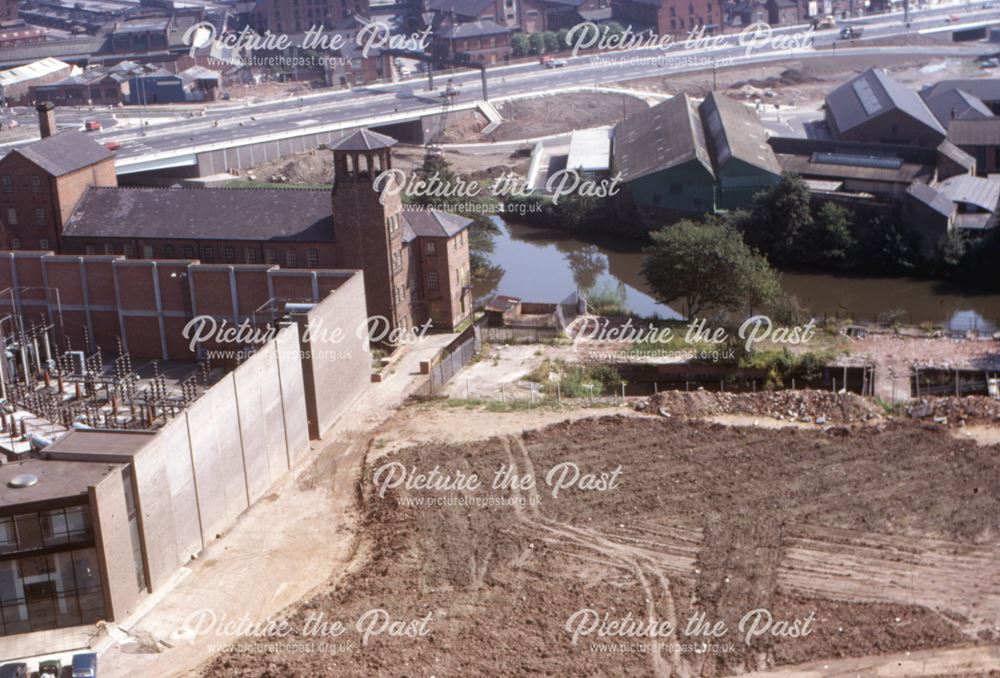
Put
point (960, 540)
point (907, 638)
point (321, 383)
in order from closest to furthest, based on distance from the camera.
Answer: point (907, 638) < point (960, 540) < point (321, 383)

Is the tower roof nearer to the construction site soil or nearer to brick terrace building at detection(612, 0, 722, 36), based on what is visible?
the construction site soil

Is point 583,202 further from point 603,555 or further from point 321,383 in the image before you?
point 603,555

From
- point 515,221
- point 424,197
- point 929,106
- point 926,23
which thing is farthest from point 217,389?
point 926,23

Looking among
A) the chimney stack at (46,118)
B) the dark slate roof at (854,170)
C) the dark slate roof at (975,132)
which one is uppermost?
the chimney stack at (46,118)

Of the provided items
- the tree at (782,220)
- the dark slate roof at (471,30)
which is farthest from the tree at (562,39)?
the tree at (782,220)

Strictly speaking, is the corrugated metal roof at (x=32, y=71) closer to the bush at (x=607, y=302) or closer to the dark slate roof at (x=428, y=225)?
the dark slate roof at (x=428, y=225)

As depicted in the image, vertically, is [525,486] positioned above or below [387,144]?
below

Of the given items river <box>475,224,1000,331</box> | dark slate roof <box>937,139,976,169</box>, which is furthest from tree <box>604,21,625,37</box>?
dark slate roof <box>937,139,976,169</box>

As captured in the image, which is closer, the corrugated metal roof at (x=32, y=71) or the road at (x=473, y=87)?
the road at (x=473, y=87)
